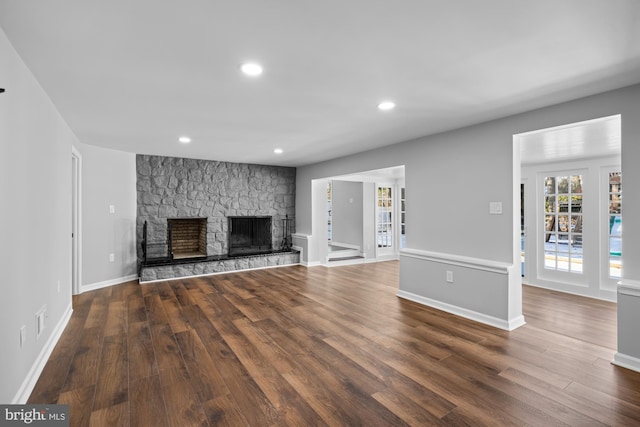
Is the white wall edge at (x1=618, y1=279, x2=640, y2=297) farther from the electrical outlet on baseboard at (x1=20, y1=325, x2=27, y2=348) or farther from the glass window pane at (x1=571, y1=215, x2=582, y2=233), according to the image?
the electrical outlet on baseboard at (x1=20, y1=325, x2=27, y2=348)

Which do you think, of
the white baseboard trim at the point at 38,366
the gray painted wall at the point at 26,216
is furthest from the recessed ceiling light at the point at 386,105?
the white baseboard trim at the point at 38,366

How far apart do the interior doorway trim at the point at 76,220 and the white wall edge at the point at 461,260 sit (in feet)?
15.1

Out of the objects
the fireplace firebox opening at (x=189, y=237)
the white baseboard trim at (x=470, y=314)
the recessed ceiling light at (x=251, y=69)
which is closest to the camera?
the recessed ceiling light at (x=251, y=69)

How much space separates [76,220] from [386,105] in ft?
14.5

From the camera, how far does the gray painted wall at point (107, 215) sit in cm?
460

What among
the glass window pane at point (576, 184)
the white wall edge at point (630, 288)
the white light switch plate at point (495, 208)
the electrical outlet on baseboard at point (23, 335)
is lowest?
the electrical outlet on baseboard at point (23, 335)

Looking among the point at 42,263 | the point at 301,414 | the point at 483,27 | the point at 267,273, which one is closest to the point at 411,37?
the point at 483,27

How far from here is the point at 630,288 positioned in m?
2.36

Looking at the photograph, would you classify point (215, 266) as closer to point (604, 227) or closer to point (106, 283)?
point (106, 283)

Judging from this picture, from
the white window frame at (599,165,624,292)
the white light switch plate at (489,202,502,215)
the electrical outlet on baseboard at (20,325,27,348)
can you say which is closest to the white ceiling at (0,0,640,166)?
the white light switch plate at (489,202,502,215)

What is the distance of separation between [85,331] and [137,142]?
2636mm

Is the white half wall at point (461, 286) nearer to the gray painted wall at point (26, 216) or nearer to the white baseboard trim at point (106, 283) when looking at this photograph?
the gray painted wall at point (26, 216)

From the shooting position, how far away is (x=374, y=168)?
16.4 feet

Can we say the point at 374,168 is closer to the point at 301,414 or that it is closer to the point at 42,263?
the point at 301,414
